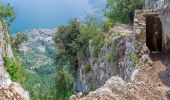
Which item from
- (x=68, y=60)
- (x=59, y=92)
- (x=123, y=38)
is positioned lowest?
(x=59, y=92)

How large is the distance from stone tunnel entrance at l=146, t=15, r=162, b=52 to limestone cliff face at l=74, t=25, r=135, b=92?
128cm

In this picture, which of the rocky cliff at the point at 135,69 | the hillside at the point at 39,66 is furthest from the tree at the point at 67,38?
the rocky cliff at the point at 135,69

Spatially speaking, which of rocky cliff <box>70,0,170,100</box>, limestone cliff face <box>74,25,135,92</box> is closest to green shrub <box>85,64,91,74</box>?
limestone cliff face <box>74,25,135,92</box>

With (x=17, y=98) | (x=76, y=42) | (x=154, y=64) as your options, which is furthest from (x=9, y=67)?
(x=76, y=42)

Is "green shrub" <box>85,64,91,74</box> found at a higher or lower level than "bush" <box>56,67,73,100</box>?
higher

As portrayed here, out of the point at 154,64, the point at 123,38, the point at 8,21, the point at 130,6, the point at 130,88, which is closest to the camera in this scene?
the point at 130,88

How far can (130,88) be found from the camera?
18500 millimetres

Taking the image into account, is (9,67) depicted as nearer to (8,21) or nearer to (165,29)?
(165,29)

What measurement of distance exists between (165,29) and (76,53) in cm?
2800

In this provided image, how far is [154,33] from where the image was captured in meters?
27.3

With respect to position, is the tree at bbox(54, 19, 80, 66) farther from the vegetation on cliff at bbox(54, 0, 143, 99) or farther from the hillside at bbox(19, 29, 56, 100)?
the hillside at bbox(19, 29, 56, 100)

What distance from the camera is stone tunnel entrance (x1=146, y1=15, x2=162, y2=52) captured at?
2701 centimetres

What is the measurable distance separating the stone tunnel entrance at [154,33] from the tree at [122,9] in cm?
2101

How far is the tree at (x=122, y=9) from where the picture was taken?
48938 mm
